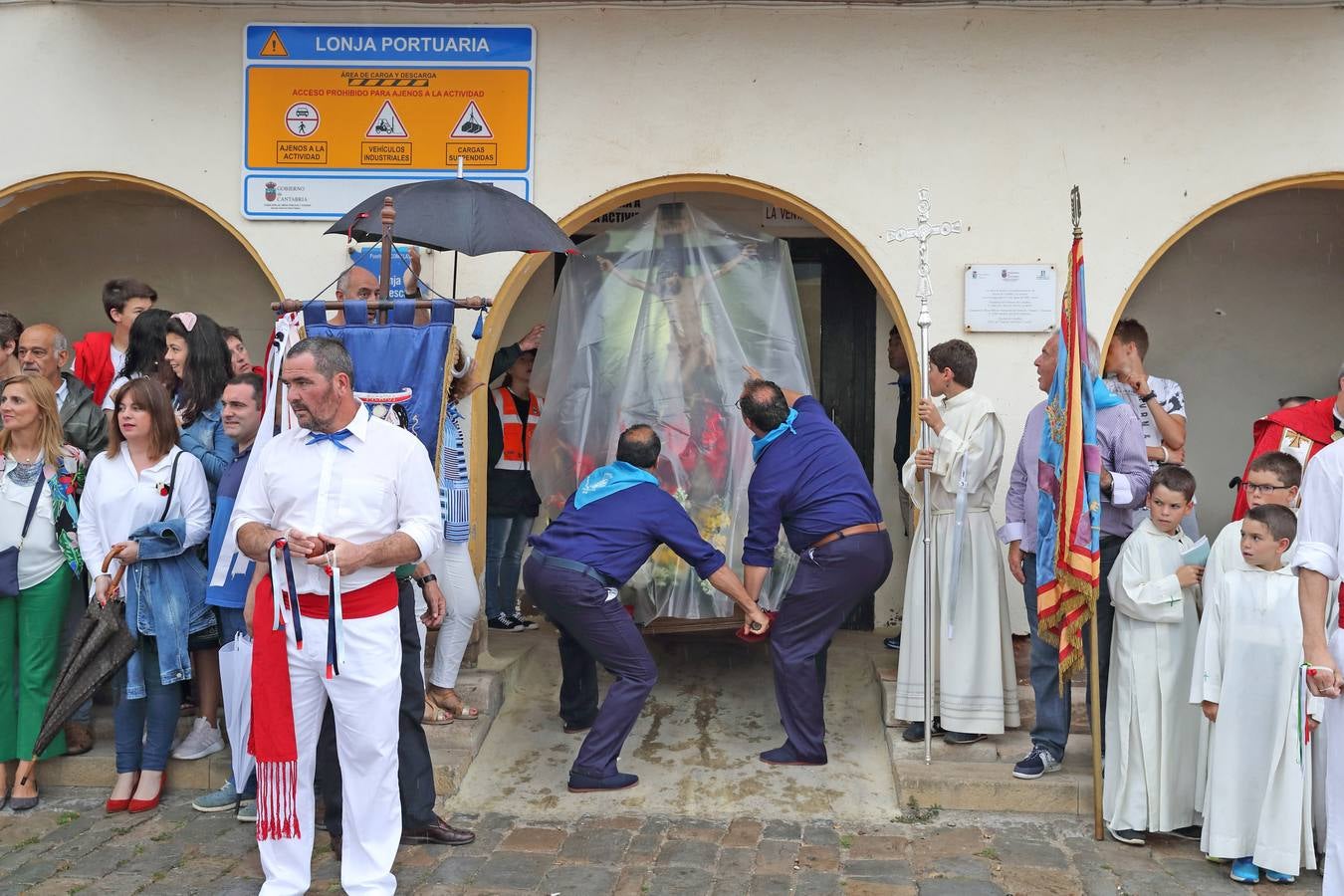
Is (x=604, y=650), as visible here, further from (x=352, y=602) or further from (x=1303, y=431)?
(x=1303, y=431)

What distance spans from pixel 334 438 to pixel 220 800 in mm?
1985

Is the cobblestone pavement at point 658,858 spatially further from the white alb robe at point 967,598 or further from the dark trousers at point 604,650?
the white alb robe at point 967,598

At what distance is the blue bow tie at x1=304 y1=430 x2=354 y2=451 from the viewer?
4.29 metres

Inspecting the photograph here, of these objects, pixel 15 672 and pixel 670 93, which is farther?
pixel 670 93

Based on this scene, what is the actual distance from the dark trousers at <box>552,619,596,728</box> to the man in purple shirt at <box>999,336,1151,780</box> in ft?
6.49

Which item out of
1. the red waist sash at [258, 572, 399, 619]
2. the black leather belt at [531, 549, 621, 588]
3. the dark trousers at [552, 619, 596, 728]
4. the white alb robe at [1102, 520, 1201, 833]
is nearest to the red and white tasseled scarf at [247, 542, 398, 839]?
the red waist sash at [258, 572, 399, 619]

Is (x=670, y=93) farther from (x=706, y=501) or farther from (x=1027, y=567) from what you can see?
(x=1027, y=567)

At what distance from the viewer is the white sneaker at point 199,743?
18.3 feet

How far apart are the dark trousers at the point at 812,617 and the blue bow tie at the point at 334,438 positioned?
7.28 feet

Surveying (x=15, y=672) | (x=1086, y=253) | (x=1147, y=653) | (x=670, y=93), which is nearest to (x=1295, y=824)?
(x=1147, y=653)

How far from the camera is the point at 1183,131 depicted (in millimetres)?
6145

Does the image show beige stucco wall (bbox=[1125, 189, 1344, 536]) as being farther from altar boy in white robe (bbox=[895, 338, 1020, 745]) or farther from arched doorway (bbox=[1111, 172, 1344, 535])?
altar boy in white robe (bbox=[895, 338, 1020, 745])

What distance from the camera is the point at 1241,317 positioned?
761cm

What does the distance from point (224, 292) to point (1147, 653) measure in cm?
576
